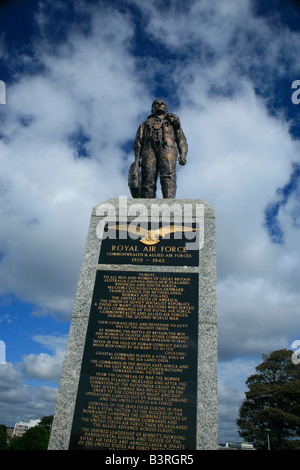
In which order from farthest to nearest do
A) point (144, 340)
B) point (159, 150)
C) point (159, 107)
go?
point (159, 107) < point (159, 150) < point (144, 340)

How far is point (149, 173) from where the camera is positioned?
813cm

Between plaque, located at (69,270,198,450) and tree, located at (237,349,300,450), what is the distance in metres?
27.4

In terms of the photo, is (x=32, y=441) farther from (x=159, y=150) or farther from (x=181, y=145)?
(x=181, y=145)

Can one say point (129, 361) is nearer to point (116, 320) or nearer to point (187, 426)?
point (116, 320)

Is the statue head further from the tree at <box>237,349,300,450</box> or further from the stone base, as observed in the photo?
the tree at <box>237,349,300,450</box>

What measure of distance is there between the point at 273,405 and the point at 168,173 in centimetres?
2985

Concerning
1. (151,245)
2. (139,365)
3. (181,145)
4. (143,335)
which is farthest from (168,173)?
(139,365)

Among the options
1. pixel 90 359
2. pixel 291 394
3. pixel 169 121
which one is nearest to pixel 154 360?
pixel 90 359

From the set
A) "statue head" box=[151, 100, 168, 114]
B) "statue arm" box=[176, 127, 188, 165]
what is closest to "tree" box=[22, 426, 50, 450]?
"statue arm" box=[176, 127, 188, 165]

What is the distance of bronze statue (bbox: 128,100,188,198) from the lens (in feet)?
26.3

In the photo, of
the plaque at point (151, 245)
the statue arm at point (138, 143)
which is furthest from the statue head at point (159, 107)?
the plaque at point (151, 245)

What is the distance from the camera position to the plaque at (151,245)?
606 centimetres

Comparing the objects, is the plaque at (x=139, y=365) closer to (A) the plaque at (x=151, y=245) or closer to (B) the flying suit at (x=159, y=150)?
(A) the plaque at (x=151, y=245)

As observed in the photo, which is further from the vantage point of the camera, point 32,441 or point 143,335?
point 32,441
